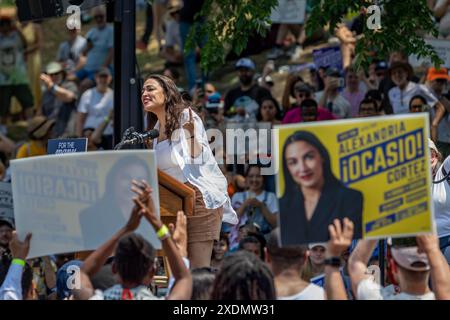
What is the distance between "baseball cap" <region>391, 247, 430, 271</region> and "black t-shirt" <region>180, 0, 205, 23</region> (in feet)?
33.2

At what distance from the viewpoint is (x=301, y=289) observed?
19.1 feet

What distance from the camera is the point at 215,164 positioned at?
27.2ft

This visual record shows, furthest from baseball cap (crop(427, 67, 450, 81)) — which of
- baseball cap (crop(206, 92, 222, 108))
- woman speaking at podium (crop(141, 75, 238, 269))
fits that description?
woman speaking at podium (crop(141, 75, 238, 269))

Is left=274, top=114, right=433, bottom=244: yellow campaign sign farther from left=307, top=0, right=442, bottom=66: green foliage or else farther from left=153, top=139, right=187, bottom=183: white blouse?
left=307, top=0, right=442, bottom=66: green foliage

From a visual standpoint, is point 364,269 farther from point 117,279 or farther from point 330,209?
point 117,279

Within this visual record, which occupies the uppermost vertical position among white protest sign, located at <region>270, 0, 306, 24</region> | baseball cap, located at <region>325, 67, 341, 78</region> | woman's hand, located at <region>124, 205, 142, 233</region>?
white protest sign, located at <region>270, 0, 306, 24</region>

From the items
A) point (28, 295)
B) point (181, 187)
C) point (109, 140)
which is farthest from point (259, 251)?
point (109, 140)

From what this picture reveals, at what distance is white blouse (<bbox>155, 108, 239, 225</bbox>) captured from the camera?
26.6ft

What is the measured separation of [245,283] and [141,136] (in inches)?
103

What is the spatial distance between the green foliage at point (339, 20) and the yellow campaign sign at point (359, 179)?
5127 millimetres

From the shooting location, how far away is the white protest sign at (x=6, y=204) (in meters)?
9.96

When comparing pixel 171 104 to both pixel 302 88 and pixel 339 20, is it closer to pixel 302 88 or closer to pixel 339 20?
pixel 339 20

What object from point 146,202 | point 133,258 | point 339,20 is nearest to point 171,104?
point 146,202

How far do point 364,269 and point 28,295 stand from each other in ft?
5.68
